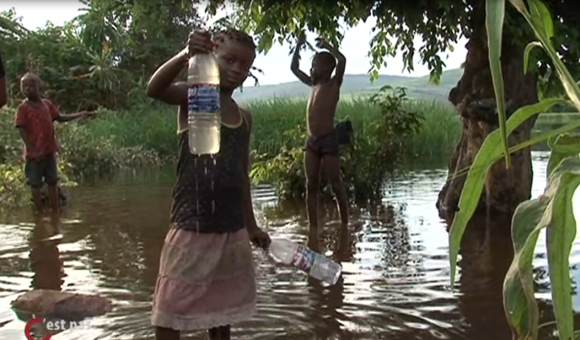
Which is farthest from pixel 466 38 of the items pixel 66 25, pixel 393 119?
pixel 66 25

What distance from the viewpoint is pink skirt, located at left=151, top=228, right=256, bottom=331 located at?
10.3 feet

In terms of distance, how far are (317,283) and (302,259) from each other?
143cm

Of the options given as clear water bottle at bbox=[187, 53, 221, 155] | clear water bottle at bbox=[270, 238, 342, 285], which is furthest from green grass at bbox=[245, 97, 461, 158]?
clear water bottle at bbox=[187, 53, 221, 155]

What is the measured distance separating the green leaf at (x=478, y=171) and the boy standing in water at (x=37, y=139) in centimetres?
798

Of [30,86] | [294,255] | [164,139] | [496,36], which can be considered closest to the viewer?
[496,36]

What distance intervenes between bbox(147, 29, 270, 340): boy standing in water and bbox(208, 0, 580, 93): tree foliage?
3271 millimetres

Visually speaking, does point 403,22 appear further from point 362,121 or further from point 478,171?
point 362,121

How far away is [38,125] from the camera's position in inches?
339

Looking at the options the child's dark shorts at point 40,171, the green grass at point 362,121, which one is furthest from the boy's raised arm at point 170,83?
the green grass at point 362,121

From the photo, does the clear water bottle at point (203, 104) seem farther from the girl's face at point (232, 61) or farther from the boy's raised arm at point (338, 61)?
the boy's raised arm at point (338, 61)

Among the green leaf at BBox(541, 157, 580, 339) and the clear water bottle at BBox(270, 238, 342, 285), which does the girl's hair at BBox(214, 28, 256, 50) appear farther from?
the green leaf at BBox(541, 157, 580, 339)

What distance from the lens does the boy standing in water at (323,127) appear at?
294 inches

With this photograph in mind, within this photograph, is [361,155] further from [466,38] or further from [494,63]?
[494,63]

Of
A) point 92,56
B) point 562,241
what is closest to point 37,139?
point 562,241
